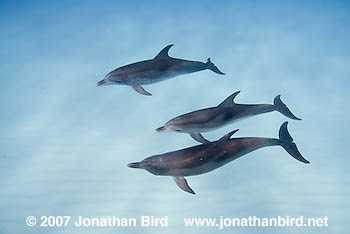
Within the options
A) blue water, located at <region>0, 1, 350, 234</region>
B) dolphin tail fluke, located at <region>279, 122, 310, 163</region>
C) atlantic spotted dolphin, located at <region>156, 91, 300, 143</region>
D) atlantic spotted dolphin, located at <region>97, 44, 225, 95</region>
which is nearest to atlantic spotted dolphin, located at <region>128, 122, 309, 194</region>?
atlantic spotted dolphin, located at <region>156, 91, 300, 143</region>

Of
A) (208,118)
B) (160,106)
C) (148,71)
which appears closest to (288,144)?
(208,118)

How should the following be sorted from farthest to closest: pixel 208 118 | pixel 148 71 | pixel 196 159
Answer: pixel 148 71, pixel 208 118, pixel 196 159

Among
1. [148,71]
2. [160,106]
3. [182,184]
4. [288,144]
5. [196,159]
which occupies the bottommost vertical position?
[182,184]

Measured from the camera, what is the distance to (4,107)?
806 centimetres

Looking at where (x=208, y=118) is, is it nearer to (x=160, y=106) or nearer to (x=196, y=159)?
(x=196, y=159)

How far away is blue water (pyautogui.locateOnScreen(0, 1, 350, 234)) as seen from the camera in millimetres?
5773

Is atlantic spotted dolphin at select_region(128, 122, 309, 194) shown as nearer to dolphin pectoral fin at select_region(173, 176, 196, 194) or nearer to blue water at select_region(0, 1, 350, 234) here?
dolphin pectoral fin at select_region(173, 176, 196, 194)

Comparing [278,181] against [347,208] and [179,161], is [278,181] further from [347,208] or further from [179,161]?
[179,161]

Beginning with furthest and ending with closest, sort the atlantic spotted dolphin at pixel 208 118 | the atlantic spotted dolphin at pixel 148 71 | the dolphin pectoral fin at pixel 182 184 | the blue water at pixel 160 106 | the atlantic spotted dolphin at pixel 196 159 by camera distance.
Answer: the atlantic spotted dolphin at pixel 148 71
the blue water at pixel 160 106
the atlantic spotted dolphin at pixel 208 118
the dolphin pectoral fin at pixel 182 184
the atlantic spotted dolphin at pixel 196 159

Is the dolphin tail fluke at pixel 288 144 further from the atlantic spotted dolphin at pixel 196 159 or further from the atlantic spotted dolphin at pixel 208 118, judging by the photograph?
the atlantic spotted dolphin at pixel 196 159

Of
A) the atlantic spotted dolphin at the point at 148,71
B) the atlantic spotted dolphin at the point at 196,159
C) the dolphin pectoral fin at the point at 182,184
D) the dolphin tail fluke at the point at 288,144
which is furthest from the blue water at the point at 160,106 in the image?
the atlantic spotted dolphin at the point at 148,71

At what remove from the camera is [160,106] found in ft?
25.1

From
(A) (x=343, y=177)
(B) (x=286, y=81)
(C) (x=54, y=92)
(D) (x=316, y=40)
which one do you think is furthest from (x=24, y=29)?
(A) (x=343, y=177)

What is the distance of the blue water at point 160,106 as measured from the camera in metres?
5.77
